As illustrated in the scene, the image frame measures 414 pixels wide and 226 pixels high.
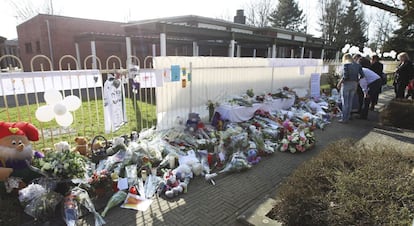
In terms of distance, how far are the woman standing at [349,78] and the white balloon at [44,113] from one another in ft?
21.9

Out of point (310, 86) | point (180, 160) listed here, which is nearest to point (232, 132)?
point (180, 160)

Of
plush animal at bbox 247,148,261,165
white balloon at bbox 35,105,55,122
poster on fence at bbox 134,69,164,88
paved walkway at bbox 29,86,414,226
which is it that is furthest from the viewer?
poster on fence at bbox 134,69,164,88

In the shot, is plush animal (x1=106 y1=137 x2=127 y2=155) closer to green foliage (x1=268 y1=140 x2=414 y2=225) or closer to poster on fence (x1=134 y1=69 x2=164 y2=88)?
poster on fence (x1=134 y1=69 x2=164 y2=88)

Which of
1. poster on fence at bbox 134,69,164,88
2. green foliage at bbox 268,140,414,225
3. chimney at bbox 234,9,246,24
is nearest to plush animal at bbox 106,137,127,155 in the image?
poster on fence at bbox 134,69,164,88

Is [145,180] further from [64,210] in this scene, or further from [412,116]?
[412,116]

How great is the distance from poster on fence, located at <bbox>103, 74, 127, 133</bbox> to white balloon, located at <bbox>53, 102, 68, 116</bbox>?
90 centimetres

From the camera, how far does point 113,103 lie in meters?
4.61

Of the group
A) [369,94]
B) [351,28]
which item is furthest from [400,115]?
[351,28]

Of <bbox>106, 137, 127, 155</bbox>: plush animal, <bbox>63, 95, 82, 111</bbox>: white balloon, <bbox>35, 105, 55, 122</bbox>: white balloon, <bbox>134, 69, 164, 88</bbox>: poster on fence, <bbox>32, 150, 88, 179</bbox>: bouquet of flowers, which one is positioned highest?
<bbox>134, 69, 164, 88</bbox>: poster on fence

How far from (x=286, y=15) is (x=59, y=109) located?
40.5 metres

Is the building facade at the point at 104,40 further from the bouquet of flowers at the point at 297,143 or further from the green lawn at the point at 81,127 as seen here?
the bouquet of flowers at the point at 297,143

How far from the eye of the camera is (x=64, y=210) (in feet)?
9.14

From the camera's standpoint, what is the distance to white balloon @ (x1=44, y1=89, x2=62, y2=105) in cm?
350

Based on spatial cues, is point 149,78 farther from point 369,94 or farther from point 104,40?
point 104,40
